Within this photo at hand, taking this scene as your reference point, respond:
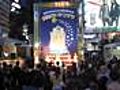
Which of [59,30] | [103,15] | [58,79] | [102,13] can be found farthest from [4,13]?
[58,79]

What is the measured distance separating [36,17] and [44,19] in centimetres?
31

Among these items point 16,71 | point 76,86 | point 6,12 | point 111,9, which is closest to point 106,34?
point 111,9

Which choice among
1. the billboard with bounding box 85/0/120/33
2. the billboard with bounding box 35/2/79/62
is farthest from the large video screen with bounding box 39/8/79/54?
the billboard with bounding box 85/0/120/33

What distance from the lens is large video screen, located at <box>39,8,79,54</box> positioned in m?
24.9

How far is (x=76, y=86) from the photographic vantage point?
536 inches

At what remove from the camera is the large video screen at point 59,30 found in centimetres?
2492

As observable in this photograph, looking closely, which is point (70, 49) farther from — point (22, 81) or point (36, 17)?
point (22, 81)

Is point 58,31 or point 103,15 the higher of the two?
point 103,15

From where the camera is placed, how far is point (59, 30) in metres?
25.0

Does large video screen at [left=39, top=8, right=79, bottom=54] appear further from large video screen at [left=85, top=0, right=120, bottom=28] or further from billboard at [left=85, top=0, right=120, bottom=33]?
large video screen at [left=85, top=0, right=120, bottom=28]

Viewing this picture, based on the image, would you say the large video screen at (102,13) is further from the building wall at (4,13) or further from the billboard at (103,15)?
the building wall at (4,13)

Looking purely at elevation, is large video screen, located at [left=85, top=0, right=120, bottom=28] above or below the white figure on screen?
above

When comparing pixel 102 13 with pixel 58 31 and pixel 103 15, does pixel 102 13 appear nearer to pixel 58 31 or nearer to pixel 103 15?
pixel 103 15

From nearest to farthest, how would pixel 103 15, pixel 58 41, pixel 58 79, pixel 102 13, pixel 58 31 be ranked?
pixel 58 79 < pixel 58 31 < pixel 58 41 < pixel 102 13 < pixel 103 15
